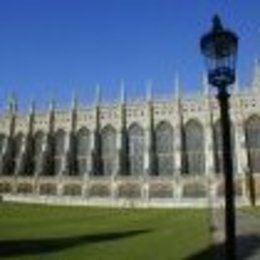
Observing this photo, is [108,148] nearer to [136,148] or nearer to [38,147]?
[136,148]

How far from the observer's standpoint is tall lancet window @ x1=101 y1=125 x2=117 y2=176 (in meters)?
92.8

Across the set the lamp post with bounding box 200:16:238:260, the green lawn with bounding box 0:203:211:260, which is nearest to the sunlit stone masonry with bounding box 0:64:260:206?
the green lawn with bounding box 0:203:211:260

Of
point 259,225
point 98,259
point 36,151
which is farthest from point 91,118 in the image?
point 98,259

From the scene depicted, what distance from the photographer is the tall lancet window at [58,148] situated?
320ft

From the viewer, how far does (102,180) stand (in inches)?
3376

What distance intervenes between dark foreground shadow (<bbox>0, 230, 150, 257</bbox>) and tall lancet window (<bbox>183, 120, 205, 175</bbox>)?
4912cm

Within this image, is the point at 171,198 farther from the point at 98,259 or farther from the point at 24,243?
the point at 98,259

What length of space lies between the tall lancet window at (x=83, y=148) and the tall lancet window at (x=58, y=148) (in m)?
2.63

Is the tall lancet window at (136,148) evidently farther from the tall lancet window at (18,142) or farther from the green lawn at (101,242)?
the green lawn at (101,242)

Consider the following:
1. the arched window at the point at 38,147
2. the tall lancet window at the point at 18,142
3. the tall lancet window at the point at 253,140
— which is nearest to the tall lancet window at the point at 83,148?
the arched window at the point at 38,147

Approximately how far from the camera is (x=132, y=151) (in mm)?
91812

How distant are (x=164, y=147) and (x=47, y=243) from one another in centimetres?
5961

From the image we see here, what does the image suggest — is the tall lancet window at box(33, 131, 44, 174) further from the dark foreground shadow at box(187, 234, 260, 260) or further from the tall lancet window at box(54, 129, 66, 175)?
the dark foreground shadow at box(187, 234, 260, 260)

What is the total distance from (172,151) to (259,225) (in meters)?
49.7
